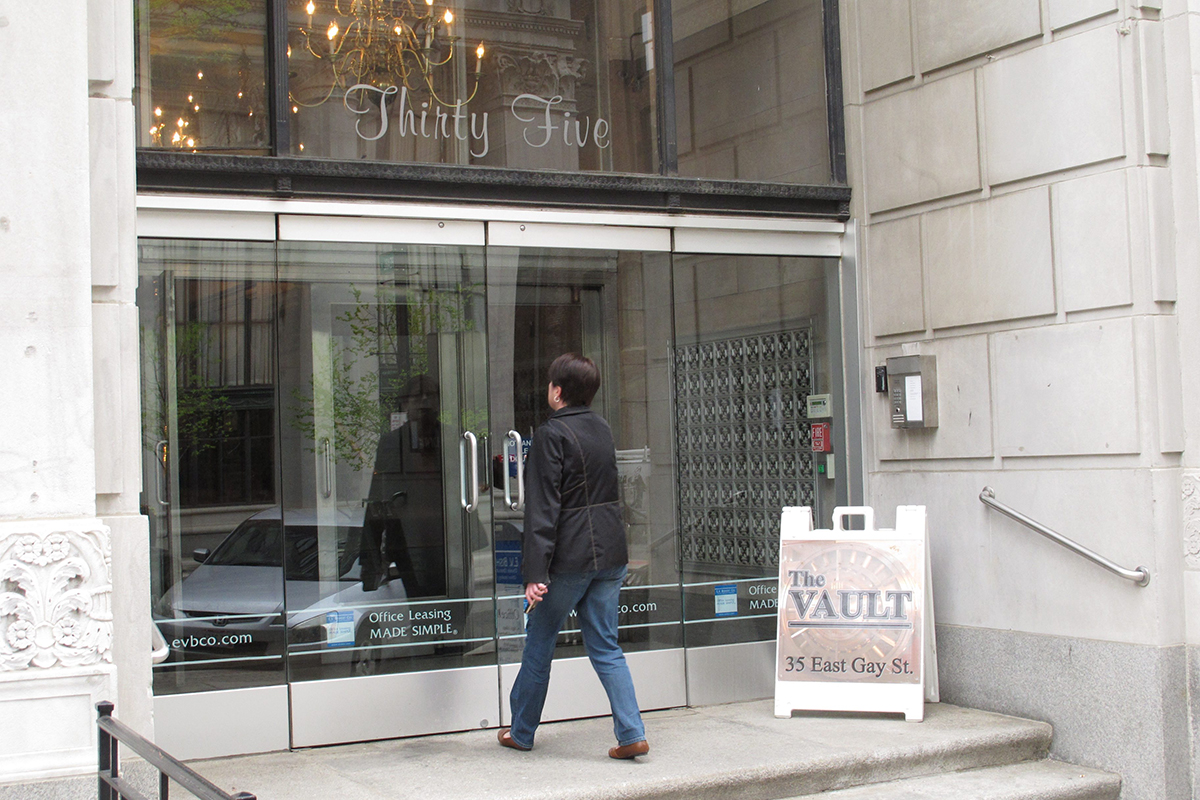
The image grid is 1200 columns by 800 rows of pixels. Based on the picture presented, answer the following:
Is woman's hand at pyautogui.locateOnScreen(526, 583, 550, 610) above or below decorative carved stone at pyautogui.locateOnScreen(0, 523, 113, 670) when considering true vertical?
below

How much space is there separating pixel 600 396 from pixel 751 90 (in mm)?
2198

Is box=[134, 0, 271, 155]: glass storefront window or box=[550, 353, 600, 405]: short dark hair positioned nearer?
box=[550, 353, 600, 405]: short dark hair

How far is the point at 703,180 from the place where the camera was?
278 inches

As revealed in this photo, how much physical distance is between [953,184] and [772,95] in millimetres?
1357

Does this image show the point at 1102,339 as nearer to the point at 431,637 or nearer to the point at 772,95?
the point at 772,95

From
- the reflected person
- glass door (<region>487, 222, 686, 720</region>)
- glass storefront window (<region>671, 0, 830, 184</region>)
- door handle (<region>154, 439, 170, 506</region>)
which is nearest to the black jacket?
the reflected person

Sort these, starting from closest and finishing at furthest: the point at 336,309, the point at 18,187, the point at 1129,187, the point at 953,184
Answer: the point at 18,187 → the point at 1129,187 → the point at 336,309 → the point at 953,184

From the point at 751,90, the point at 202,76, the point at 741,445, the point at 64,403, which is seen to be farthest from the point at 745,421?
the point at 64,403

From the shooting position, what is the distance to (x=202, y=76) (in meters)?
6.04

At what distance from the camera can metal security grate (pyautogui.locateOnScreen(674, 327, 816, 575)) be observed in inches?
280

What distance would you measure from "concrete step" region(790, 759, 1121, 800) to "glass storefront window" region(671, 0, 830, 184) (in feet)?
11.7

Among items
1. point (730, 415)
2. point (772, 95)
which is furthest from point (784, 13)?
point (730, 415)

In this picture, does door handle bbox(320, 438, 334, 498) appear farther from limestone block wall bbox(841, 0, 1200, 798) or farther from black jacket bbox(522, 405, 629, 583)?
limestone block wall bbox(841, 0, 1200, 798)

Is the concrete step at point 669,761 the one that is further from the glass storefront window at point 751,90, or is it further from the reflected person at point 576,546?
the glass storefront window at point 751,90
